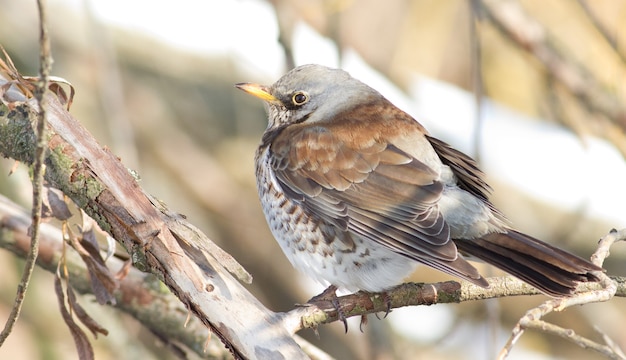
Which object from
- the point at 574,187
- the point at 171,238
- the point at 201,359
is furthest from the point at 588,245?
the point at 171,238

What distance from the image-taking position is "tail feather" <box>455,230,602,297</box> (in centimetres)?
267

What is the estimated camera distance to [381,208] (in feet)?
10.2

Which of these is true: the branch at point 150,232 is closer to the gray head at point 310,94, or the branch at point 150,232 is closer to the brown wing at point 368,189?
the brown wing at point 368,189

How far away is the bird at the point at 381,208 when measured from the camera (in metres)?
2.90

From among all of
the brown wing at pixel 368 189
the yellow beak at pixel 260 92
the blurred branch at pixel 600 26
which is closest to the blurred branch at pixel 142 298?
the brown wing at pixel 368 189

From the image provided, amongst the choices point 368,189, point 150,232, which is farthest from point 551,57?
point 150,232

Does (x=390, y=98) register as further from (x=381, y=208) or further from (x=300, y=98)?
(x=381, y=208)

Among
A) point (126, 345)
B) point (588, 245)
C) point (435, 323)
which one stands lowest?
point (126, 345)

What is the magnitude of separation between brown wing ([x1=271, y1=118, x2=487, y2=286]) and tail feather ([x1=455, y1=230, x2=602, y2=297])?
0.19m

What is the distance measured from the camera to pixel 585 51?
18.9 feet

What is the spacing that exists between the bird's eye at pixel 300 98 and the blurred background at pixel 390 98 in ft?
2.86

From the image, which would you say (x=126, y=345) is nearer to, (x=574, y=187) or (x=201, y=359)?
(x=201, y=359)

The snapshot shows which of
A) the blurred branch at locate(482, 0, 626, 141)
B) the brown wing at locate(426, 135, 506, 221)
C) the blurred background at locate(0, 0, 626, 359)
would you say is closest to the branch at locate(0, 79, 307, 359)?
the brown wing at locate(426, 135, 506, 221)

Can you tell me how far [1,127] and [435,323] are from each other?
3.81 meters
